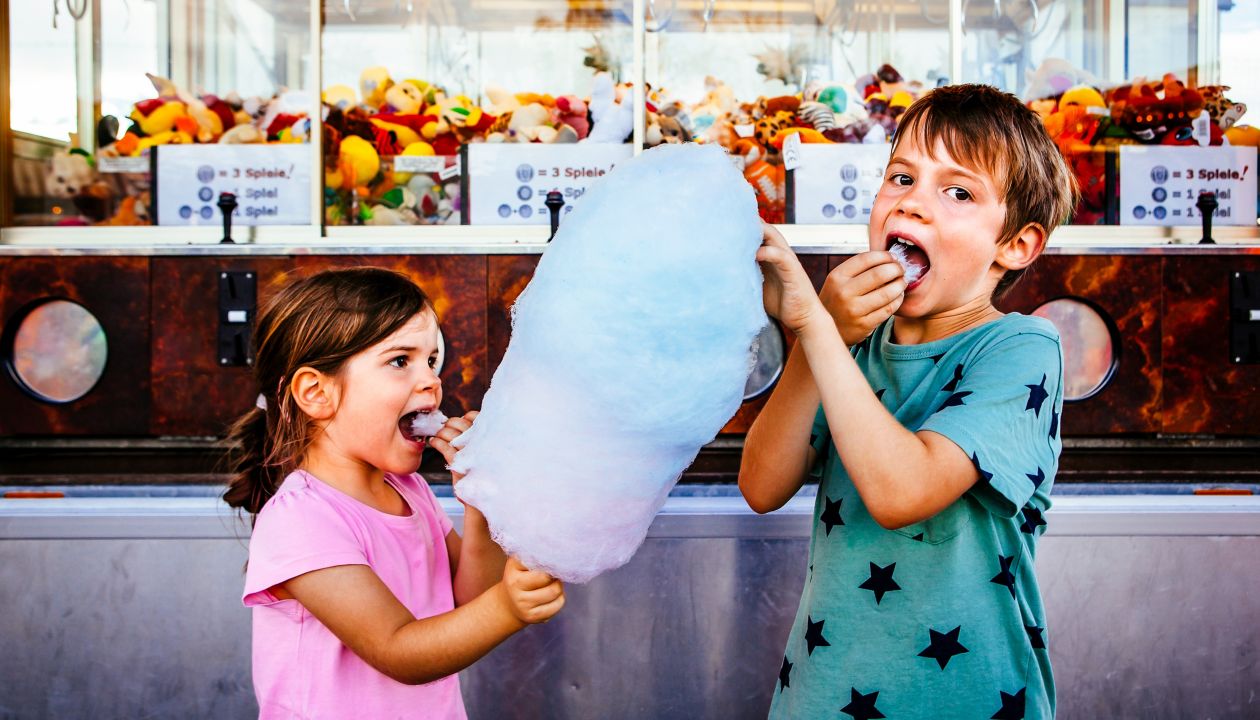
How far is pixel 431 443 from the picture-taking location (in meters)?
1.27

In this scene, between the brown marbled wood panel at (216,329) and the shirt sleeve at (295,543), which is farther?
the brown marbled wood panel at (216,329)

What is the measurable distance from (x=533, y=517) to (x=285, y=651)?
488mm

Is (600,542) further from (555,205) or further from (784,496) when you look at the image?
(555,205)

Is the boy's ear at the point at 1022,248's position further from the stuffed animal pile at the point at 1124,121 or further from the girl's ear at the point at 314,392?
the stuffed animal pile at the point at 1124,121

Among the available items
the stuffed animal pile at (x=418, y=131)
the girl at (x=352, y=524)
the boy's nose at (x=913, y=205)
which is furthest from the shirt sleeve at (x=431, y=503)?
the stuffed animal pile at (x=418, y=131)

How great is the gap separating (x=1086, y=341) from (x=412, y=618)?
2043 mm

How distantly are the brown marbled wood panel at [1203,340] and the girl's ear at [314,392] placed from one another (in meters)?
2.19

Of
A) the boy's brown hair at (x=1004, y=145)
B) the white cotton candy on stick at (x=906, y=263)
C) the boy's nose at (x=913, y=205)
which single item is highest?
the boy's brown hair at (x=1004, y=145)

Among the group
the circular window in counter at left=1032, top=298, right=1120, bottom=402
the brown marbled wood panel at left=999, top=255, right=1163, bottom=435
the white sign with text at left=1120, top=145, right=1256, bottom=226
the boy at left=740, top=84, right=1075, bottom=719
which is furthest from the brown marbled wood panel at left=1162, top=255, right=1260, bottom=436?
the boy at left=740, top=84, right=1075, bottom=719

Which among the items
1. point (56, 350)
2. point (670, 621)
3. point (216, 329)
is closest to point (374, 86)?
point (216, 329)

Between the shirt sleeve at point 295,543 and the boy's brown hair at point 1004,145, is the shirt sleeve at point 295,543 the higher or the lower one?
the lower one

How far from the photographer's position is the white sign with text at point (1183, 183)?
2.86 metres

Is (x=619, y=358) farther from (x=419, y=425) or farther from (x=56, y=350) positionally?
(x=56, y=350)

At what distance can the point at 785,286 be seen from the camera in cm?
101
